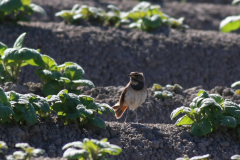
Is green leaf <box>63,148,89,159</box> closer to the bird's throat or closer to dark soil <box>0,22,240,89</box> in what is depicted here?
the bird's throat

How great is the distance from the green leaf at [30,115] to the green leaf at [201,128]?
1.95m

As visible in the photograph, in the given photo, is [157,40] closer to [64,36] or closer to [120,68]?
[120,68]

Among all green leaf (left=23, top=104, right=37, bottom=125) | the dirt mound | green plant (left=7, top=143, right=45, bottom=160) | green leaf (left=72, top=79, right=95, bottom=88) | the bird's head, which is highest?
the dirt mound

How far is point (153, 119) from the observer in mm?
6398

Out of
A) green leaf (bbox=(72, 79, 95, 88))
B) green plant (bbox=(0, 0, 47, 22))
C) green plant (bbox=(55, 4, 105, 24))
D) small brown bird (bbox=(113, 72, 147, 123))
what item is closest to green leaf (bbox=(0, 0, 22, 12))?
green plant (bbox=(0, 0, 47, 22))

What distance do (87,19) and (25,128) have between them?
5.67 metres

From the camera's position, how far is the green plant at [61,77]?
593 cm

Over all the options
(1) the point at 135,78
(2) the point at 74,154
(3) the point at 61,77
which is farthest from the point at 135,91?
(2) the point at 74,154

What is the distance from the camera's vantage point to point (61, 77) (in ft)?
19.3

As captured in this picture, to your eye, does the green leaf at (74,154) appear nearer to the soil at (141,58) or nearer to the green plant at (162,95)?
the soil at (141,58)

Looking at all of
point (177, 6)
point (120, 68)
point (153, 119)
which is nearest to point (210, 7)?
point (177, 6)

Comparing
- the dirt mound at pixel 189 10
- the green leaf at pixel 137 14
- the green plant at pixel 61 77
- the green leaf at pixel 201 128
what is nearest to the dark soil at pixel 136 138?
the green leaf at pixel 201 128

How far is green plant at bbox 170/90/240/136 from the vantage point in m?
4.76

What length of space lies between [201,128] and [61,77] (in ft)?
7.35
